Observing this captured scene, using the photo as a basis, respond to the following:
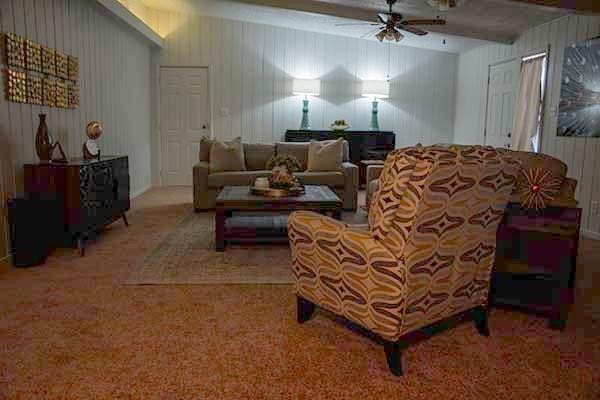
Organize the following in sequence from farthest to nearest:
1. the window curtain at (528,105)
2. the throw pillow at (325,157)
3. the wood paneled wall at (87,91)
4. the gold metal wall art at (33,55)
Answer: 1. the throw pillow at (325,157)
2. the window curtain at (528,105)
3. the gold metal wall art at (33,55)
4. the wood paneled wall at (87,91)

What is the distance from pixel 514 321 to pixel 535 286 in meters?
0.37

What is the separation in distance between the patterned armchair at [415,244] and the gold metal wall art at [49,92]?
3052mm

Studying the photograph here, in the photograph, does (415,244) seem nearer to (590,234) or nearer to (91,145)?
(91,145)

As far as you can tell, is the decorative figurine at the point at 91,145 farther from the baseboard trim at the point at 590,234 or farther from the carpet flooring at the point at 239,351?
the baseboard trim at the point at 590,234

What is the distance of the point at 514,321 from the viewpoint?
2.57m

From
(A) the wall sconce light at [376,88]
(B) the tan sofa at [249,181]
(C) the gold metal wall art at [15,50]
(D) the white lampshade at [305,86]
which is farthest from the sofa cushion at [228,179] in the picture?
(A) the wall sconce light at [376,88]

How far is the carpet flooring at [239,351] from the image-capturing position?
188 centimetres

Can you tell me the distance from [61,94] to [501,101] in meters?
5.60

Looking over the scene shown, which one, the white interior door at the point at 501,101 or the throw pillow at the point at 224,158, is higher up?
the white interior door at the point at 501,101

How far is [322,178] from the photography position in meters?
5.59

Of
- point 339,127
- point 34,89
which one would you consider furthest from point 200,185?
point 339,127

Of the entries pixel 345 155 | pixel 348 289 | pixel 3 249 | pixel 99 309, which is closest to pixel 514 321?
pixel 348 289

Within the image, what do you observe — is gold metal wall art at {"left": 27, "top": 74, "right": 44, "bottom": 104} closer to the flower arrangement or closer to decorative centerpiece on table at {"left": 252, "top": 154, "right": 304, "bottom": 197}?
decorative centerpiece on table at {"left": 252, "top": 154, "right": 304, "bottom": 197}

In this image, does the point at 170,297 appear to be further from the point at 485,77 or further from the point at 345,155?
the point at 485,77
